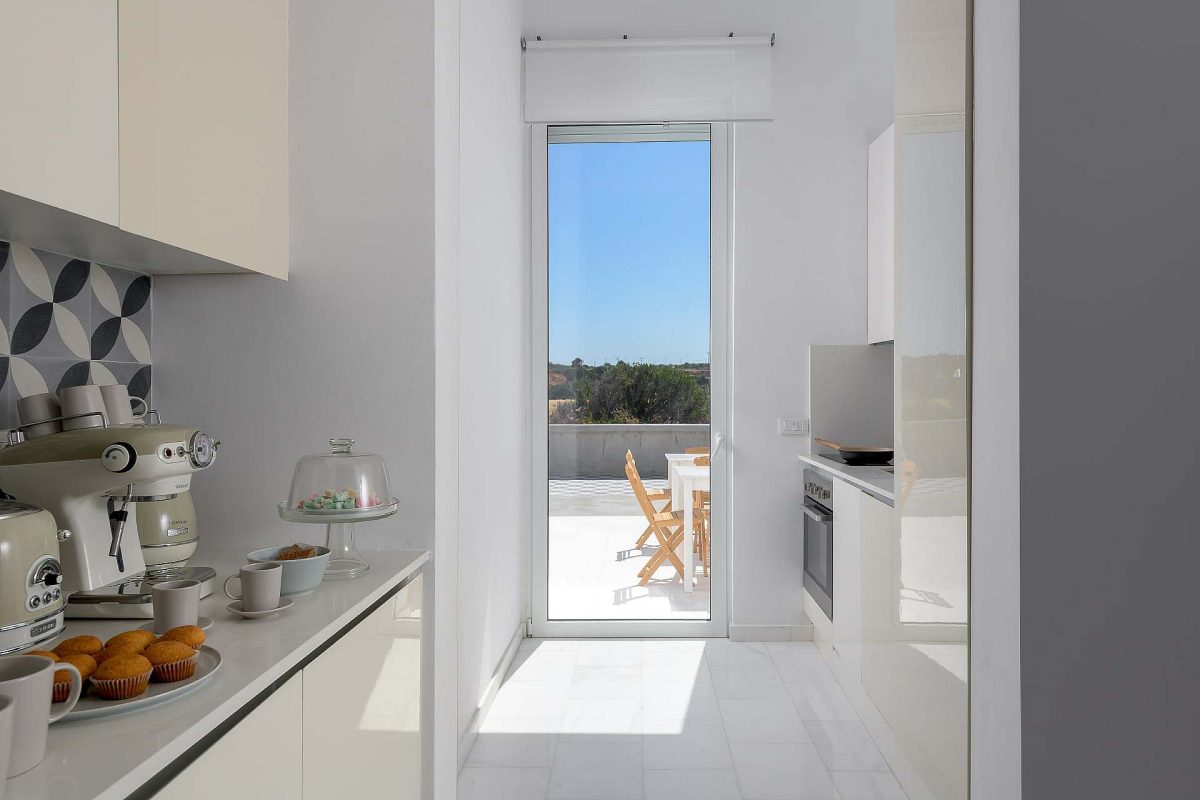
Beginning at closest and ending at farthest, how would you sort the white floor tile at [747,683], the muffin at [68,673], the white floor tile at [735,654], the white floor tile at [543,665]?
the muffin at [68,673] → the white floor tile at [747,683] → the white floor tile at [543,665] → the white floor tile at [735,654]

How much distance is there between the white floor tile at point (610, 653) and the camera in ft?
11.2

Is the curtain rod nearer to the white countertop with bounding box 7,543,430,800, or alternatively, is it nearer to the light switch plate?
the light switch plate

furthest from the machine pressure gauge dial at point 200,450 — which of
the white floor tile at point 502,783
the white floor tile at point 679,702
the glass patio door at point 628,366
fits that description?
the glass patio door at point 628,366

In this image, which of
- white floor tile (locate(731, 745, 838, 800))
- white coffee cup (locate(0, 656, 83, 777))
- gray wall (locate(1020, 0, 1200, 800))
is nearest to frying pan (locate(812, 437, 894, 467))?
white floor tile (locate(731, 745, 838, 800))

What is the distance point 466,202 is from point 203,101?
1.23m

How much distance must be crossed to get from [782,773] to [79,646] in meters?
2.20

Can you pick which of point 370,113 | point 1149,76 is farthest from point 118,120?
point 1149,76

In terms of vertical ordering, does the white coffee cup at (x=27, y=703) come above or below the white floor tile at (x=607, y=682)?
above

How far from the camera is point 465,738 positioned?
252cm

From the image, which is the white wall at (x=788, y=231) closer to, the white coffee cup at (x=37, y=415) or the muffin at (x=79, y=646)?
the white coffee cup at (x=37, y=415)

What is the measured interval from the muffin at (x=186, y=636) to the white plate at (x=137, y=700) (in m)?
0.03

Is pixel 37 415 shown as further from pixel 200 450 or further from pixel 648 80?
pixel 648 80

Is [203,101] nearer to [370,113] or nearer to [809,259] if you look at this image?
[370,113]

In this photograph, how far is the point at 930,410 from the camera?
1950 millimetres
